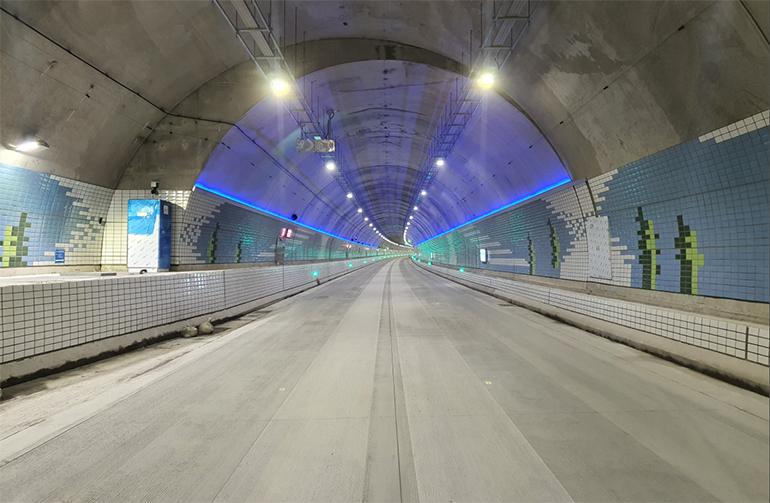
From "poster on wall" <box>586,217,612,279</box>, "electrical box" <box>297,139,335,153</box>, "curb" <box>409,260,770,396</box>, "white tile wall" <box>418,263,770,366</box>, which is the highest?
"electrical box" <box>297,139,335,153</box>

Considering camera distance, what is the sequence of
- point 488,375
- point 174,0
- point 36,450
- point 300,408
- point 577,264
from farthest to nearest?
point 577,264 → point 174,0 → point 488,375 → point 300,408 → point 36,450

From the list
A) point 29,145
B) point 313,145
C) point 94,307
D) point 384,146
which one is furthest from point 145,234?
point 384,146

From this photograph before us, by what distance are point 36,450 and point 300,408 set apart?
90.6 inches

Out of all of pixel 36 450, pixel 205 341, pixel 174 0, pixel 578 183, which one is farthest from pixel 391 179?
pixel 36 450

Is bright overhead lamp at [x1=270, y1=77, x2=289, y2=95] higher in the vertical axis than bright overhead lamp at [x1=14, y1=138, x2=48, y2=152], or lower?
higher

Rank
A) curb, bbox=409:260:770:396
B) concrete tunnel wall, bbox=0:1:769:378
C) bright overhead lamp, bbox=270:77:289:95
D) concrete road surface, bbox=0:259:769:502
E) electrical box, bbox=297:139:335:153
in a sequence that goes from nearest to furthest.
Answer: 1. concrete road surface, bbox=0:259:769:502
2. curb, bbox=409:260:770:396
3. concrete tunnel wall, bbox=0:1:769:378
4. bright overhead lamp, bbox=270:77:289:95
5. electrical box, bbox=297:139:335:153

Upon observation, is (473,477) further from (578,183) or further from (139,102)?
(139,102)

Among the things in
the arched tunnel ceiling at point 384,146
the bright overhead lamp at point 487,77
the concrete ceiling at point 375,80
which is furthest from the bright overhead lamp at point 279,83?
the bright overhead lamp at point 487,77

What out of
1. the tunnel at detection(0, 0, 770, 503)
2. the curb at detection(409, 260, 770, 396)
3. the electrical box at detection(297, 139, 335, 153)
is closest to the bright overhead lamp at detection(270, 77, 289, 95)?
the tunnel at detection(0, 0, 770, 503)

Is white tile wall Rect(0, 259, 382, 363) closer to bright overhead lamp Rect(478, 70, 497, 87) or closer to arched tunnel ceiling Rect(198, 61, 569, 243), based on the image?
arched tunnel ceiling Rect(198, 61, 569, 243)

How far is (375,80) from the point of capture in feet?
38.2

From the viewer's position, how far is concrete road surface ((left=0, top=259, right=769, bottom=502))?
2445 millimetres

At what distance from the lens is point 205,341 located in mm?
6973

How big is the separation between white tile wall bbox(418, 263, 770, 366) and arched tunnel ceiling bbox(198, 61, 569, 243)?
15.2 ft
